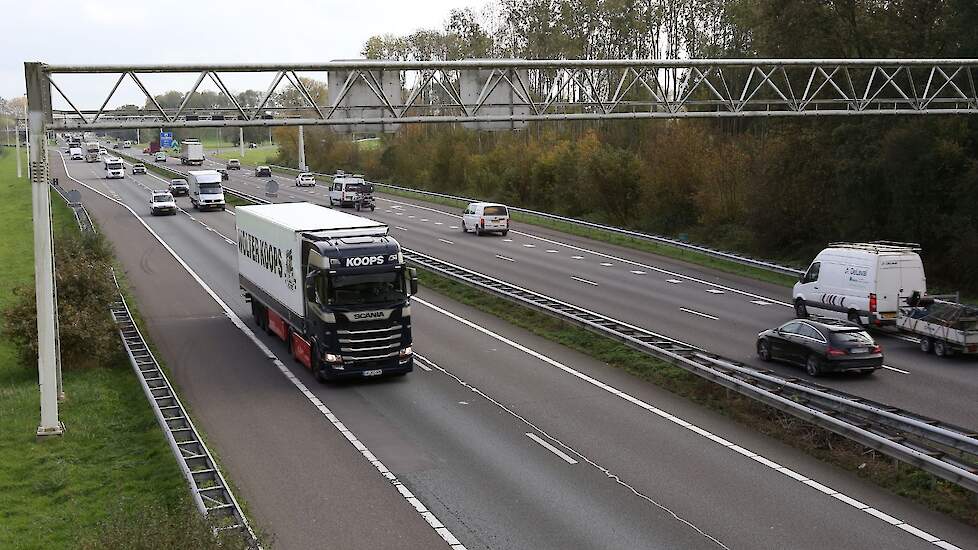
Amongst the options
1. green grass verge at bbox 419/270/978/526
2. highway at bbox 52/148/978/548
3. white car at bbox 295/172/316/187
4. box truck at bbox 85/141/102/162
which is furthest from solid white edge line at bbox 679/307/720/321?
box truck at bbox 85/141/102/162

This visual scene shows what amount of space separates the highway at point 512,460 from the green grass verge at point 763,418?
334 mm

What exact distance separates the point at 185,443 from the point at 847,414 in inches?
474

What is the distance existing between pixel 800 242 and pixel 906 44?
10.2 metres

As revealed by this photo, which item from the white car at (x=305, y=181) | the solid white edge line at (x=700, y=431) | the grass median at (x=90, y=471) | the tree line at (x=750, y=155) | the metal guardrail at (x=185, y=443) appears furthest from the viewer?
the white car at (x=305, y=181)

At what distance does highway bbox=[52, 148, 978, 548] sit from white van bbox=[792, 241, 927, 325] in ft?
10.3

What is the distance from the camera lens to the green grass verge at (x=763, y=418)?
53.2 feet

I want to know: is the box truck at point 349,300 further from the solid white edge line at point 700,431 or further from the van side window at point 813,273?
the van side window at point 813,273

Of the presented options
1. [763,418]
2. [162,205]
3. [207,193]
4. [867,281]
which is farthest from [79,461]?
[207,193]

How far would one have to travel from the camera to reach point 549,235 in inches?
2281

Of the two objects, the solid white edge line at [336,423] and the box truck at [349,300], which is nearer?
the solid white edge line at [336,423]

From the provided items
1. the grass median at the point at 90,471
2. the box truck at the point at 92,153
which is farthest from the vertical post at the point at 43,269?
the box truck at the point at 92,153

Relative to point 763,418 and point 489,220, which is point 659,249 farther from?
point 763,418

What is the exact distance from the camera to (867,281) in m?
29.8

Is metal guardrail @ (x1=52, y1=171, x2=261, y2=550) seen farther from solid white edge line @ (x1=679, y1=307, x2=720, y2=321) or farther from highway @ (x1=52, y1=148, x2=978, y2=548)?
solid white edge line @ (x1=679, y1=307, x2=720, y2=321)
